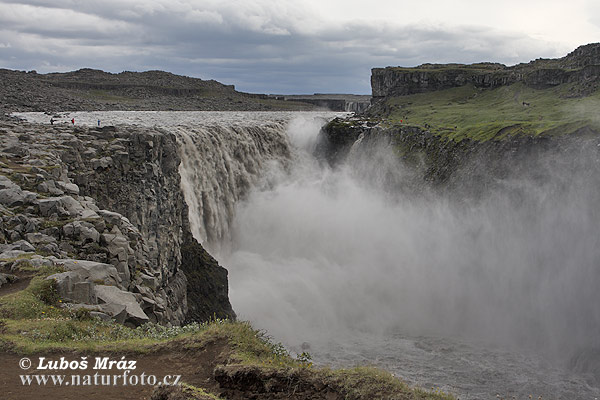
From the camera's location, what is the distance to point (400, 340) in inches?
1276

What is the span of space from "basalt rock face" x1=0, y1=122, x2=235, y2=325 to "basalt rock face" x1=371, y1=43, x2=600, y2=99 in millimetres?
56889

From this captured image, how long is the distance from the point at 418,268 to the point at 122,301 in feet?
110

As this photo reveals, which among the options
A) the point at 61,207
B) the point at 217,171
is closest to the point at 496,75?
the point at 217,171

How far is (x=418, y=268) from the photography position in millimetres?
42844

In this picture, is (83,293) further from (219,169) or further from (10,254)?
(219,169)

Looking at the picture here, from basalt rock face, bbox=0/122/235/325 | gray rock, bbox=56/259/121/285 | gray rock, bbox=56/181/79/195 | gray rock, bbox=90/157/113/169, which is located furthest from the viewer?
gray rock, bbox=90/157/113/169

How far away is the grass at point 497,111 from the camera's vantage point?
151 ft

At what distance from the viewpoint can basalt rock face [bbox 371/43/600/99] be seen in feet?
231

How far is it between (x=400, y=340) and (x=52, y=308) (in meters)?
25.0

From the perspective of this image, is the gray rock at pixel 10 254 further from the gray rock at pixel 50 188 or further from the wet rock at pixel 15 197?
the gray rock at pixel 50 188

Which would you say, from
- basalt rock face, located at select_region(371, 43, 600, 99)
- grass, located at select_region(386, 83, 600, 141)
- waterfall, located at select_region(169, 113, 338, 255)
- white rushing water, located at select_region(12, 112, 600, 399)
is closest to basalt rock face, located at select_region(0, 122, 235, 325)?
waterfall, located at select_region(169, 113, 338, 255)

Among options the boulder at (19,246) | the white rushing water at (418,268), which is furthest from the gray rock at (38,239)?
the white rushing water at (418,268)

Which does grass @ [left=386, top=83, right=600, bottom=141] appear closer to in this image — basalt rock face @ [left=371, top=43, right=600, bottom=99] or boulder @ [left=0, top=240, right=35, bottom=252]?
basalt rock face @ [left=371, top=43, right=600, bottom=99]

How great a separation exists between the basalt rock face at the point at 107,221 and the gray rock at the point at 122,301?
0.03m
